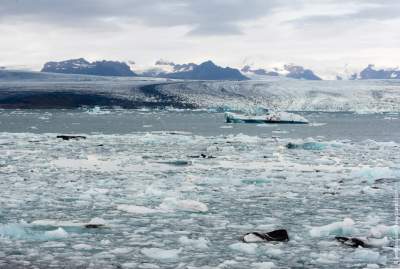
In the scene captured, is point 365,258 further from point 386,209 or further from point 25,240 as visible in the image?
point 25,240

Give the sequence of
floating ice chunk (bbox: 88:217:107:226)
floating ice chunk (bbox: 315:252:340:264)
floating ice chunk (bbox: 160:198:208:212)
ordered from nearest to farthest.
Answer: floating ice chunk (bbox: 315:252:340:264) < floating ice chunk (bbox: 88:217:107:226) < floating ice chunk (bbox: 160:198:208:212)

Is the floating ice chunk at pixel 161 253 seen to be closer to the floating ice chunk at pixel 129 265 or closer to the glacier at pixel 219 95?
the floating ice chunk at pixel 129 265

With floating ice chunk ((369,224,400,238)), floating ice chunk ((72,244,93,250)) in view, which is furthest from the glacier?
floating ice chunk ((72,244,93,250))

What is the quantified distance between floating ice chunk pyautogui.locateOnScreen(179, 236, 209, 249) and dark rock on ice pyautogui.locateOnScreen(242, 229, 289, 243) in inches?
19.1

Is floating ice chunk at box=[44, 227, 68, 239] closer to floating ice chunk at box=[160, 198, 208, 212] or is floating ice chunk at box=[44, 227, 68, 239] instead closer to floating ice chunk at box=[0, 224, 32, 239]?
floating ice chunk at box=[0, 224, 32, 239]

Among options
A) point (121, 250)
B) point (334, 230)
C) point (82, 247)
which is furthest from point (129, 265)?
point (334, 230)

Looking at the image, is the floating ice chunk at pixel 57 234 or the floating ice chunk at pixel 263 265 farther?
the floating ice chunk at pixel 57 234

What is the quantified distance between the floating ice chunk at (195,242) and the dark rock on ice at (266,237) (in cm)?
49

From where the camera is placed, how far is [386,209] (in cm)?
881

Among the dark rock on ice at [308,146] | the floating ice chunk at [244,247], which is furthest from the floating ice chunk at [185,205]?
the dark rock on ice at [308,146]

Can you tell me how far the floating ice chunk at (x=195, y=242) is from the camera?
6527 mm

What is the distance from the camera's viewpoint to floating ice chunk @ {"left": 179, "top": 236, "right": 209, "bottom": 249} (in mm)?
6527

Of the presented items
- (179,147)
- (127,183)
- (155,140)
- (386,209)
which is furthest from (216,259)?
(155,140)

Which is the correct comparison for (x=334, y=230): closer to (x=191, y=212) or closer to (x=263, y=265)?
(x=263, y=265)
